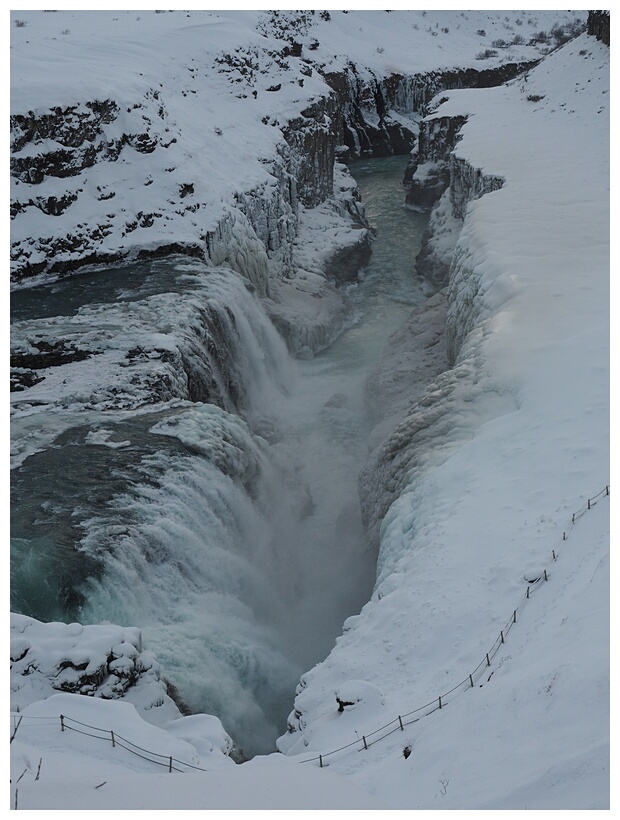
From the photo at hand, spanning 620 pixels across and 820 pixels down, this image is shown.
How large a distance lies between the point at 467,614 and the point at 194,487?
19.4 feet

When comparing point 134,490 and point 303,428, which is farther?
point 303,428

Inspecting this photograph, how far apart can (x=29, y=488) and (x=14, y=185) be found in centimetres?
1101

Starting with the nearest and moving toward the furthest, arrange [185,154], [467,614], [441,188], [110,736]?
[110,736] < [467,614] < [185,154] < [441,188]

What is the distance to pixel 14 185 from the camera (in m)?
19.5

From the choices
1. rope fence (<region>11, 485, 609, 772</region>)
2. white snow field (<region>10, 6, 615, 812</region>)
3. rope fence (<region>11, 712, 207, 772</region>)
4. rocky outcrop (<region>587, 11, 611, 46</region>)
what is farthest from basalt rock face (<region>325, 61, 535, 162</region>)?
rope fence (<region>11, 712, 207, 772</region>)

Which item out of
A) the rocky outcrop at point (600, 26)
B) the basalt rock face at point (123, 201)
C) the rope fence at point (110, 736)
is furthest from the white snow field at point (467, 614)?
the rocky outcrop at point (600, 26)

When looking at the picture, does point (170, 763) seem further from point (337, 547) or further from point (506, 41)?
point (506, 41)

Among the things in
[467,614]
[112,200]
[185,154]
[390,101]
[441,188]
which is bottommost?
[467,614]

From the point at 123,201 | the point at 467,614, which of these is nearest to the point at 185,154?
the point at 123,201

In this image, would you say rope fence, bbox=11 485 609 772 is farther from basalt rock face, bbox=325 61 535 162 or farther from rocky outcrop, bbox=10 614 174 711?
basalt rock face, bbox=325 61 535 162

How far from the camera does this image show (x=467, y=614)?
8.88 m

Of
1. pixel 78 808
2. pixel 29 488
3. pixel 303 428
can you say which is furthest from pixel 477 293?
pixel 78 808

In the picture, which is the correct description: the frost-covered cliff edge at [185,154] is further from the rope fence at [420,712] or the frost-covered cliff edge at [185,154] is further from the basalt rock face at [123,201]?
the rope fence at [420,712]

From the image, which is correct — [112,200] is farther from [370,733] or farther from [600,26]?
[600,26]
